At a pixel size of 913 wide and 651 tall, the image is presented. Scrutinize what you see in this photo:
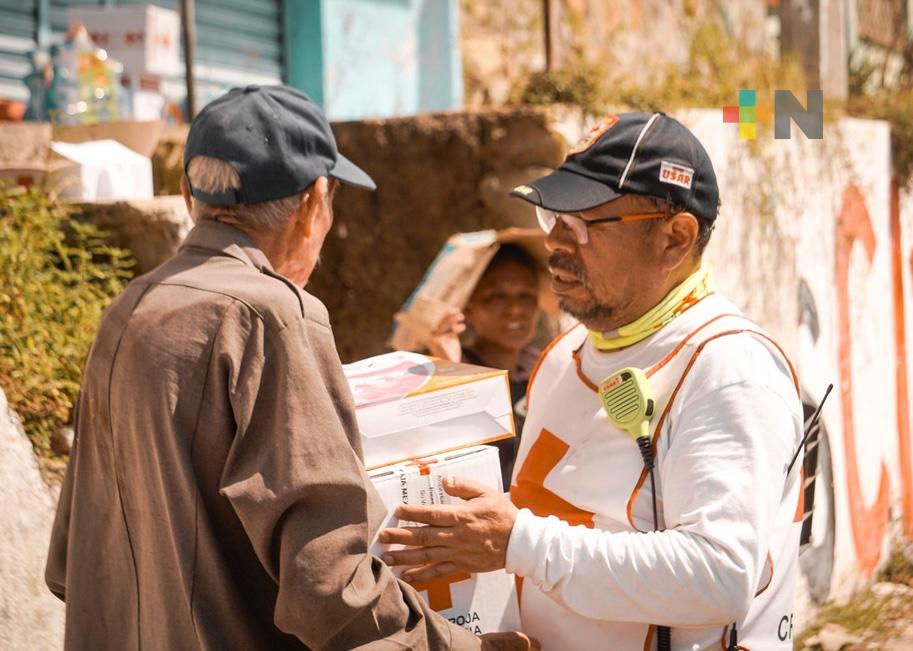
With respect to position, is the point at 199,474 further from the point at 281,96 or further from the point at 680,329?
the point at 680,329

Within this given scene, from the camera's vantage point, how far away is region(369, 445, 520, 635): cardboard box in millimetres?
1948

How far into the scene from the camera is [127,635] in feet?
5.91

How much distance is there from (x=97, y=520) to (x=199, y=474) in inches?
9.7

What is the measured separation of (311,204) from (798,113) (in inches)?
60.1

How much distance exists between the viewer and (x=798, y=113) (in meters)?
2.88

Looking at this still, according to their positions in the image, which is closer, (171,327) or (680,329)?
(171,327)

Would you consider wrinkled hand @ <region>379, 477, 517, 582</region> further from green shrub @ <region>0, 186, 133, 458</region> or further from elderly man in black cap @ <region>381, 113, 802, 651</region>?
green shrub @ <region>0, 186, 133, 458</region>

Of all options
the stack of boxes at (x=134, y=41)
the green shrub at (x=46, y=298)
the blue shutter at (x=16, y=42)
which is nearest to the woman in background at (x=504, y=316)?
the green shrub at (x=46, y=298)

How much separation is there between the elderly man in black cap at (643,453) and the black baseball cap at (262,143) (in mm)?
521

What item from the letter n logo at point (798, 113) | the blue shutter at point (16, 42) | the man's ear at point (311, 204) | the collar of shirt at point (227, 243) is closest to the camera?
the collar of shirt at point (227, 243)

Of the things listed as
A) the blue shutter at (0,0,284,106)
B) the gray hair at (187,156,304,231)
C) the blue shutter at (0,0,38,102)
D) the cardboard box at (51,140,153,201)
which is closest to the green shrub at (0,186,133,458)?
the cardboard box at (51,140,153,201)

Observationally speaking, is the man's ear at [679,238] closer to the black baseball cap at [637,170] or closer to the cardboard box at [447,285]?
the black baseball cap at [637,170]

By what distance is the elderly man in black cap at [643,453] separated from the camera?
187 centimetres

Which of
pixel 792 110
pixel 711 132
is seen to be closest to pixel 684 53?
pixel 711 132
